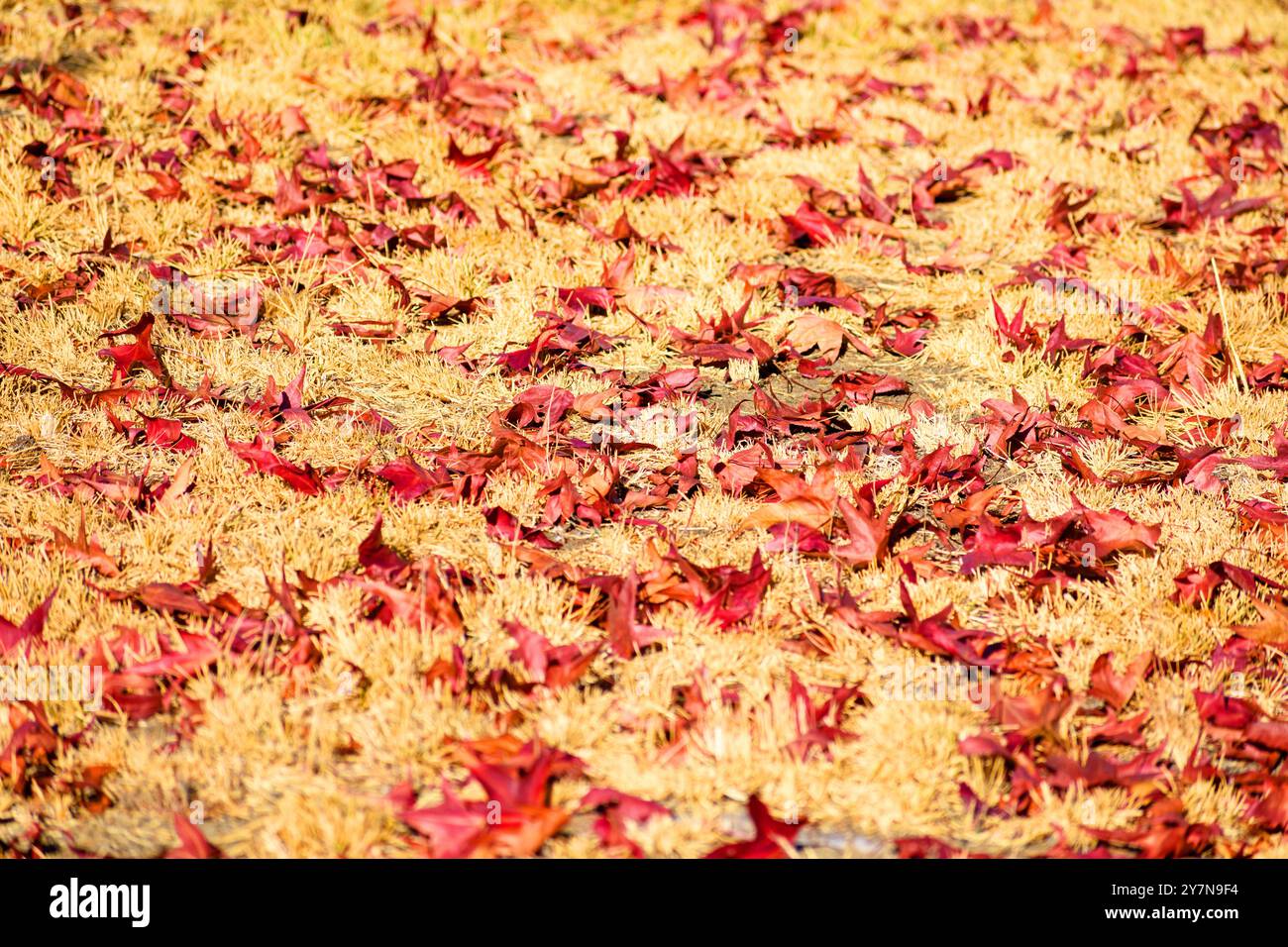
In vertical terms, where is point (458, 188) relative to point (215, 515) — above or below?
above

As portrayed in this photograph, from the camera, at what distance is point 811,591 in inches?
107

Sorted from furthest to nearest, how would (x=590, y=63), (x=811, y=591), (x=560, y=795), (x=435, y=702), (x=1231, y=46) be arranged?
(x=1231, y=46) < (x=590, y=63) < (x=811, y=591) < (x=435, y=702) < (x=560, y=795)

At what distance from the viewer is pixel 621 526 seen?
2949mm

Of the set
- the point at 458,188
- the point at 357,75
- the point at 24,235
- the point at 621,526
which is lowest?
the point at 621,526

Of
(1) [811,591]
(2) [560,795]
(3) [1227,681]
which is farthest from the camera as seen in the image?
(1) [811,591]

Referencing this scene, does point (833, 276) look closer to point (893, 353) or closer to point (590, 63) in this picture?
point (893, 353)

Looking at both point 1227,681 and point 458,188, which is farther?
point 458,188

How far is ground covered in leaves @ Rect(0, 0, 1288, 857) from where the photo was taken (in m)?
2.26

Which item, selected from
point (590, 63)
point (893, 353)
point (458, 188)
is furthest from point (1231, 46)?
point (458, 188)

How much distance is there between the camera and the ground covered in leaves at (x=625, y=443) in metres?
2.26

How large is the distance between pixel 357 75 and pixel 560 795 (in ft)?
12.6

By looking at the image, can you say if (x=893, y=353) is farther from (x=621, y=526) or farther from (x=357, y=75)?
(x=357, y=75)

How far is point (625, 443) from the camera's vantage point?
3.30 metres

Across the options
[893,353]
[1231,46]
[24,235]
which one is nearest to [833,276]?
[893,353]
